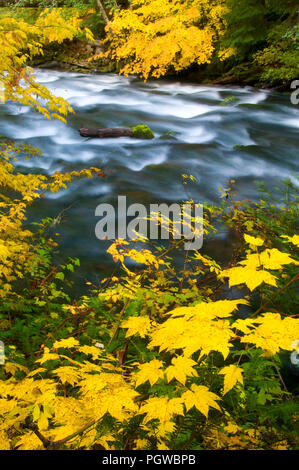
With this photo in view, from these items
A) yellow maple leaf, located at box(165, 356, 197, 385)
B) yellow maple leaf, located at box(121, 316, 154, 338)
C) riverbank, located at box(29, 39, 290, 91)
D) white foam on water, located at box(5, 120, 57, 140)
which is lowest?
white foam on water, located at box(5, 120, 57, 140)

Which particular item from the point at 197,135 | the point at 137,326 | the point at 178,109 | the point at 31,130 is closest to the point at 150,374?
the point at 137,326

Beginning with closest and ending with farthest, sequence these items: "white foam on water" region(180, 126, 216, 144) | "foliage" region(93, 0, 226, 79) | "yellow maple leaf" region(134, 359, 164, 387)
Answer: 1. "yellow maple leaf" region(134, 359, 164, 387)
2. "white foam on water" region(180, 126, 216, 144)
3. "foliage" region(93, 0, 226, 79)

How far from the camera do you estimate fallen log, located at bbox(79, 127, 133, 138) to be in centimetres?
746

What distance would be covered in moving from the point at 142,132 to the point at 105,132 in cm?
94

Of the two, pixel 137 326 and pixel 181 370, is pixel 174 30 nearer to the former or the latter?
pixel 137 326

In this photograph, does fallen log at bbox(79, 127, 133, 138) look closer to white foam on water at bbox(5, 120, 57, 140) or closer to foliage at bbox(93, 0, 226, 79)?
white foam on water at bbox(5, 120, 57, 140)

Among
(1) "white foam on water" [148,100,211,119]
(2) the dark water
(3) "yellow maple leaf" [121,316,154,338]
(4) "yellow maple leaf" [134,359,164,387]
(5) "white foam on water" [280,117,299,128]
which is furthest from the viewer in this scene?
(1) "white foam on water" [148,100,211,119]

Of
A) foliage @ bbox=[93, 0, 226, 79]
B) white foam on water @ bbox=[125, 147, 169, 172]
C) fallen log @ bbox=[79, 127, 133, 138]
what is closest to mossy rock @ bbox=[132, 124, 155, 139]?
fallen log @ bbox=[79, 127, 133, 138]

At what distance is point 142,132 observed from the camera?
7.57 metres

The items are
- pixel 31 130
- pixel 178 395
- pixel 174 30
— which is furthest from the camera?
pixel 174 30

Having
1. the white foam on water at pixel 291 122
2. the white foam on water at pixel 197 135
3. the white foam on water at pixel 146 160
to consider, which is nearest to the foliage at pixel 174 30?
the white foam on water at pixel 291 122

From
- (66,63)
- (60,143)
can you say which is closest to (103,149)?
(60,143)

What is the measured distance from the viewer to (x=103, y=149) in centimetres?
697

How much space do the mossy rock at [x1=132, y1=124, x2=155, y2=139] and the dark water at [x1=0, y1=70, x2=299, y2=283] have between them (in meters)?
0.18
